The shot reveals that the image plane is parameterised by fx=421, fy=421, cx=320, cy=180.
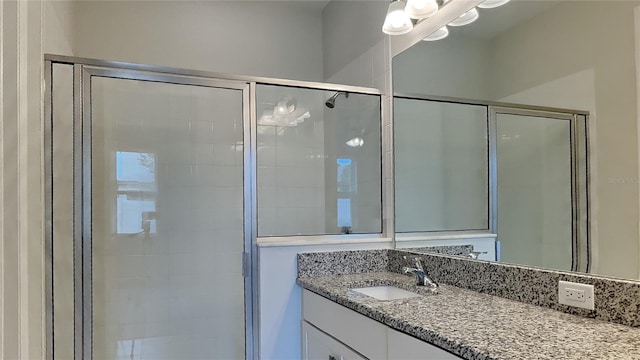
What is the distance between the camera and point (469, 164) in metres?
2.10

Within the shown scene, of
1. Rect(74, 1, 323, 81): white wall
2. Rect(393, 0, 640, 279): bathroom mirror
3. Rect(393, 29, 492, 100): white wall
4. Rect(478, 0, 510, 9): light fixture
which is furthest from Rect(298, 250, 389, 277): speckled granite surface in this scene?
Rect(74, 1, 323, 81): white wall

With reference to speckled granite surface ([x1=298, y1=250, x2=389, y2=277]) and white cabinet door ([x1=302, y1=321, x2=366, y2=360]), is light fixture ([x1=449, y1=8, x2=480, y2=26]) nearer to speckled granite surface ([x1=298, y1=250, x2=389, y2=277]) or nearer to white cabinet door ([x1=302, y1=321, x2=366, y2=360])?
speckled granite surface ([x1=298, y1=250, x2=389, y2=277])

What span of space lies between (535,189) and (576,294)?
442 mm

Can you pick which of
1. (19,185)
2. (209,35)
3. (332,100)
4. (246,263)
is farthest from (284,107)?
(19,185)

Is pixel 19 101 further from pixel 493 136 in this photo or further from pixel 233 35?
pixel 233 35

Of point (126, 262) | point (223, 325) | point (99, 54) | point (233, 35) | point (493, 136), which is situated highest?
point (233, 35)

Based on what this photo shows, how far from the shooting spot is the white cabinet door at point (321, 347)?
1.73m


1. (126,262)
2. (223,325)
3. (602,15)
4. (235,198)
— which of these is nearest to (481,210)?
(602,15)

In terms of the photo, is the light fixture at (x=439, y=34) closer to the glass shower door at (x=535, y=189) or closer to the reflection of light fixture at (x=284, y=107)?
the glass shower door at (x=535, y=189)

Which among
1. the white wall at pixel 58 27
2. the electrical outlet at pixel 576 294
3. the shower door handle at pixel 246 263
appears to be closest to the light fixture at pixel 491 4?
the electrical outlet at pixel 576 294

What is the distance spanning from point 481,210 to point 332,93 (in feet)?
4.00

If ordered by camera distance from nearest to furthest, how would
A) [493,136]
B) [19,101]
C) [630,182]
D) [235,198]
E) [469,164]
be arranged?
1. [19,101]
2. [630,182]
3. [493,136]
4. [469,164]
5. [235,198]

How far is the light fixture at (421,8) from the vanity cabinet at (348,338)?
1456 mm

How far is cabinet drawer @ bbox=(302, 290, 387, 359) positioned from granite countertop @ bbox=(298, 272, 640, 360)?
4cm
